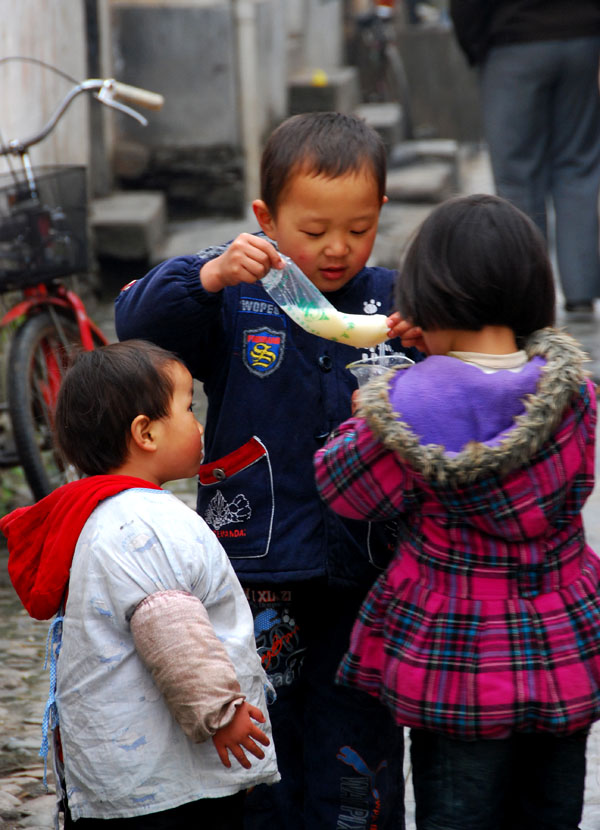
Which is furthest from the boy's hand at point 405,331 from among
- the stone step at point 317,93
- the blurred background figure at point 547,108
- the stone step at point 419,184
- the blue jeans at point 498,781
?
the stone step at point 317,93

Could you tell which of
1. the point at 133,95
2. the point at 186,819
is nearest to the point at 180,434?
the point at 186,819

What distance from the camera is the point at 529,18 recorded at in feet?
18.3

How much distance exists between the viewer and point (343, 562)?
2.21 meters

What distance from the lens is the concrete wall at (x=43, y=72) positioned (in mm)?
5508

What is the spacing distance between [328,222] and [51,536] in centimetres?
73

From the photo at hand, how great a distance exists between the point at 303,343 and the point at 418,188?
6937 mm

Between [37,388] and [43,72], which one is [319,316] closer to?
[37,388]

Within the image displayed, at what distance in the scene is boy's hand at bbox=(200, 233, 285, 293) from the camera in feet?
6.63

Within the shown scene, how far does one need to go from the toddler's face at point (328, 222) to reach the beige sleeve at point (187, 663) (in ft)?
2.22

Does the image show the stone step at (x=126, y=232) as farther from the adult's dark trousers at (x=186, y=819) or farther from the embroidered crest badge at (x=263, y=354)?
the adult's dark trousers at (x=186, y=819)

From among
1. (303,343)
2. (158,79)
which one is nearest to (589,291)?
(158,79)

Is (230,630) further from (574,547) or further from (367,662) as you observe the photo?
(574,547)

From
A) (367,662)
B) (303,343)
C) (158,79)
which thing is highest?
(158,79)

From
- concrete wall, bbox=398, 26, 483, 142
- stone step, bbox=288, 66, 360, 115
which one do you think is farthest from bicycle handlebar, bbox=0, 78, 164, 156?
concrete wall, bbox=398, 26, 483, 142
